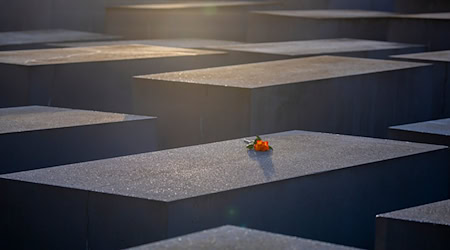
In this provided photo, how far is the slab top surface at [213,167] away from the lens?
6.16m

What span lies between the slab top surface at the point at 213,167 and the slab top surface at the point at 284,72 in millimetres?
2534

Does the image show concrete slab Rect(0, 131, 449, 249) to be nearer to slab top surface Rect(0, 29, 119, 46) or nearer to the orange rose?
the orange rose

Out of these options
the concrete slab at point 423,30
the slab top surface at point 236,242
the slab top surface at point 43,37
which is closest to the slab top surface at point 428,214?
the slab top surface at point 236,242

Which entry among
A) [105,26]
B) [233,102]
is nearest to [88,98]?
[233,102]

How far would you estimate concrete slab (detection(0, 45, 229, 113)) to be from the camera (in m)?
12.0

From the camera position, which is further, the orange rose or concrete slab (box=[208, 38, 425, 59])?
concrete slab (box=[208, 38, 425, 59])

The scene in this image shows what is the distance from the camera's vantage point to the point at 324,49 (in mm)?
15500

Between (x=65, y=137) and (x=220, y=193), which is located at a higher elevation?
(x=220, y=193)

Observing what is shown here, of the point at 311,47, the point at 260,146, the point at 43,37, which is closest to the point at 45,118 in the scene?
the point at 260,146

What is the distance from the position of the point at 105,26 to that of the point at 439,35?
813cm

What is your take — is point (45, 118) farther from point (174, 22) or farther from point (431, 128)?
point (174, 22)

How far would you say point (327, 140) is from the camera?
26.5 feet

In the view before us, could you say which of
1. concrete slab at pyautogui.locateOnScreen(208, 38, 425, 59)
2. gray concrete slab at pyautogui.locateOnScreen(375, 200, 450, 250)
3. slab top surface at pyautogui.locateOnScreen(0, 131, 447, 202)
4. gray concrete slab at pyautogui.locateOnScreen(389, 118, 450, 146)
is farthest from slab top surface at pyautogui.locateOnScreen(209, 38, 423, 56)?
gray concrete slab at pyautogui.locateOnScreen(375, 200, 450, 250)

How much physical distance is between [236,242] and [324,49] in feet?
38.5
